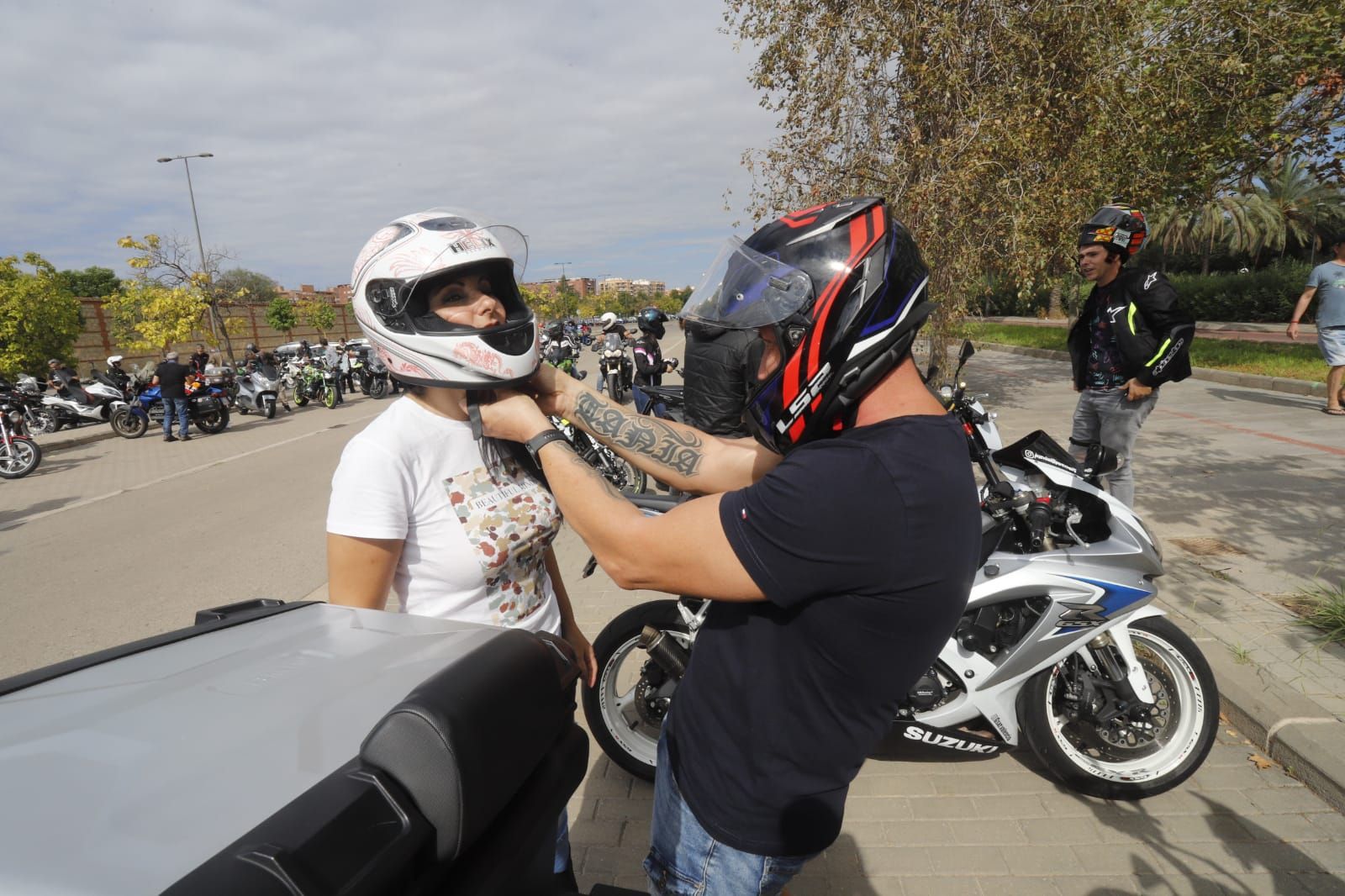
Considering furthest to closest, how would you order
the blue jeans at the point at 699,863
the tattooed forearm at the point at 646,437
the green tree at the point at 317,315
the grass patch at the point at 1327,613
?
the green tree at the point at 317,315
the grass patch at the point at 1327,613
the tattooed forearm at the point at 646,437
the blue jeans at the point at 699,863

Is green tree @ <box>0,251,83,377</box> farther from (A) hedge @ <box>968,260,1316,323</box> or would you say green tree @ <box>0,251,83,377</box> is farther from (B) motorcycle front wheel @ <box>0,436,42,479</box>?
(A) hedge @ <box>968,260,1316,323</box>

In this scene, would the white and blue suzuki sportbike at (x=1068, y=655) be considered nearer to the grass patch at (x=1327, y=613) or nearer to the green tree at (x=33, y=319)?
the grass patch at (x=1327, y=613)

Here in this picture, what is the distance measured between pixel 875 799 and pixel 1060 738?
739 millimetres

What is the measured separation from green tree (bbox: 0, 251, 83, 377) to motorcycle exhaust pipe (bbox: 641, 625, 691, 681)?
21694mm

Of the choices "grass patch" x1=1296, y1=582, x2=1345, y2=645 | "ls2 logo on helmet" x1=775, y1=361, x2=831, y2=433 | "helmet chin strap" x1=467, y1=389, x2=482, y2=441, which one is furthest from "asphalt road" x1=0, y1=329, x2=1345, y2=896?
"ls2 logo on helmet" x1=775, y1=361, x2=831, y2=433

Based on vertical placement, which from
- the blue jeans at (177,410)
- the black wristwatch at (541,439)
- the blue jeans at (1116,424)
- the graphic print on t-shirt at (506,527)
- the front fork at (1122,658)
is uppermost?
the black wristwatch at (541,439)

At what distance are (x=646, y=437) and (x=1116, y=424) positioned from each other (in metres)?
3.83

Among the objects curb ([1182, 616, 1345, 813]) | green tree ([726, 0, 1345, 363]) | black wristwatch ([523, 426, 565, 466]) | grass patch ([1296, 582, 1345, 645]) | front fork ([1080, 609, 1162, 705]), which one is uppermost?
green tree ([726, 0, 1345, 363])

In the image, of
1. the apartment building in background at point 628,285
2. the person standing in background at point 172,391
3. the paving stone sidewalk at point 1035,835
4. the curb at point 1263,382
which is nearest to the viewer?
the paving stone sidewalk at point 1035,835

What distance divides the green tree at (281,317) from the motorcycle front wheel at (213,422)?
97.4 ft

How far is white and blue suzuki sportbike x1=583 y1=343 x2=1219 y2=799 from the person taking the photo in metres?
2.61

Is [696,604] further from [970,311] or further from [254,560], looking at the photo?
[970,311]

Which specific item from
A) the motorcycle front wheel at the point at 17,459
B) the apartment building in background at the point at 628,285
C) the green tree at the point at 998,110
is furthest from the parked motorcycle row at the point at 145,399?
the apartment building in background at the point at 628,285

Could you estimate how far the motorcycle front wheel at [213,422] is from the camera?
45.5 feet
